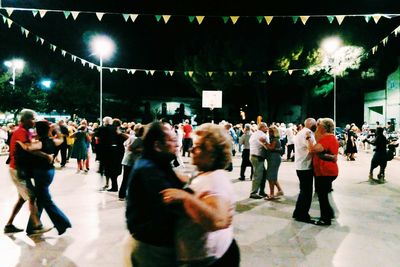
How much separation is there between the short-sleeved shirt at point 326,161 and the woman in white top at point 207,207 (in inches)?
182

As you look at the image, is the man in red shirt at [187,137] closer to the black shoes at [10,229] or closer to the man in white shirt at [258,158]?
the man in white shirt at [258,158]

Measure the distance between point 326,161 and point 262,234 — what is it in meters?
1.66

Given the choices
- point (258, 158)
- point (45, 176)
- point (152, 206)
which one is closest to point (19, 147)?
point (45, 176)

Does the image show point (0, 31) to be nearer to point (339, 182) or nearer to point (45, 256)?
point (339, 182)

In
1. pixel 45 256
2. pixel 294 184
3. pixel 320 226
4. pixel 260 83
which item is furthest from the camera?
pixel 260 83

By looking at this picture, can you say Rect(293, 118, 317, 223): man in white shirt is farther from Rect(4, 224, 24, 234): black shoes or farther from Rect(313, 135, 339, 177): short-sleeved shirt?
Rect(4, 224, 24, 234): black shoes

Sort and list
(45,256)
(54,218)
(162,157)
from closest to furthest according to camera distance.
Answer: (162,157) < (45,256) < (54,218)

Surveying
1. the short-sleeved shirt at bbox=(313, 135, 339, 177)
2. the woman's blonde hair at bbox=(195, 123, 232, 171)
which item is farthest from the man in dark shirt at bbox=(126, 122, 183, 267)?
the short-sleeved shirt at bbox=(313, 135, 339, 177)

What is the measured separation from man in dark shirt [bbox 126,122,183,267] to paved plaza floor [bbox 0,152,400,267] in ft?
9.09

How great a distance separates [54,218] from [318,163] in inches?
168

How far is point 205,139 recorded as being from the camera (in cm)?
285

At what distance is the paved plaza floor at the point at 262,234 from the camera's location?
5.52 metres

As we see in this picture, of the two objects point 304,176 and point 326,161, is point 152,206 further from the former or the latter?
point 304,176

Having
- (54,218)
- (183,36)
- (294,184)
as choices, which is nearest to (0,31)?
(183,36)
